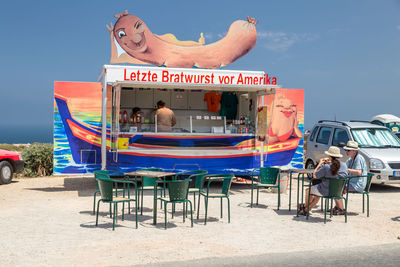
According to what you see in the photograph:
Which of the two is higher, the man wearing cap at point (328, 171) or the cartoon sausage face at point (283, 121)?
the cartoon sausage face at point (283, 121)

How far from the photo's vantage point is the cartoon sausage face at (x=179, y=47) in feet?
44.8

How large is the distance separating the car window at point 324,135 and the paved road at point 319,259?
284 inches

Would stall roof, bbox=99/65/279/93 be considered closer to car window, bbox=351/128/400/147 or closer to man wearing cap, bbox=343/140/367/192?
car window, bbox=351/128/400/147

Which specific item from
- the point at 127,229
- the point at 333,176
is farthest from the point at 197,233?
the point at 333,176

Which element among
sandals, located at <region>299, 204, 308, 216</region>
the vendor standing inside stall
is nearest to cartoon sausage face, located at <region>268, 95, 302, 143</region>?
the vendor standing inside stall

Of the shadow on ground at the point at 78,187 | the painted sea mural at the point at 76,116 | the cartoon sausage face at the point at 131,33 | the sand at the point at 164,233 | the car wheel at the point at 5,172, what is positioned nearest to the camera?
the sand at the point at 164,233

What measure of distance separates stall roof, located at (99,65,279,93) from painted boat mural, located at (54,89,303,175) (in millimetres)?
785

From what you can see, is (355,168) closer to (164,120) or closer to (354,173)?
(354,173)

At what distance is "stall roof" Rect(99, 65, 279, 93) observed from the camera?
11.5m

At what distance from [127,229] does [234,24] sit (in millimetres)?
8780

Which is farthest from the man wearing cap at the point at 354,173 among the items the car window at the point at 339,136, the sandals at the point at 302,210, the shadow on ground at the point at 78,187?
the shadow on ground at the point at 78,187

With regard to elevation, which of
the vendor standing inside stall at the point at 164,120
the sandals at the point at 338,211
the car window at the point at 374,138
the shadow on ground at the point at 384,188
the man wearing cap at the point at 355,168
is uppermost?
the vendor standing inside stall at the point at 164,120

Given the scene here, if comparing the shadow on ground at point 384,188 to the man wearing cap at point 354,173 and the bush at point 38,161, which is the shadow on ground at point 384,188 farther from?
the bush at point 38,161

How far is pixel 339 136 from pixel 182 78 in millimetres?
4357
